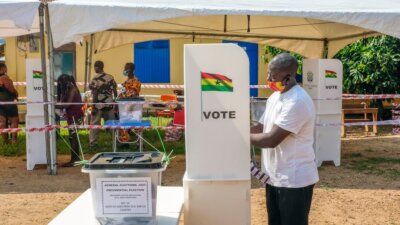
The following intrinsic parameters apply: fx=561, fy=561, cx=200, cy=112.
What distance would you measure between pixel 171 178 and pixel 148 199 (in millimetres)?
4798

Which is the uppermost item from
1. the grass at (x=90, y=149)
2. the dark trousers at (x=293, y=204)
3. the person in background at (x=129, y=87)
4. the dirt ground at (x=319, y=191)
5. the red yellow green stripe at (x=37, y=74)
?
the red yellow green stripe at (x=37, y=74)

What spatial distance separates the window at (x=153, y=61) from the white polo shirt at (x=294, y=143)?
13.2 meters

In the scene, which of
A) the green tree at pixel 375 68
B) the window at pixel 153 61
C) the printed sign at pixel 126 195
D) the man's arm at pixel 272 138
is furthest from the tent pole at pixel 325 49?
the printed sign at pixel 126 195

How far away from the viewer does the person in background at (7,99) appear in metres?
10.1

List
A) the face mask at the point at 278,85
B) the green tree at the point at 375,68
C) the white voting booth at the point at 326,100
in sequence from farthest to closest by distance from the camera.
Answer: the green tree at the point at 375,68
the white voting booth at the point at 326,100
the face mask at the point at 278,85

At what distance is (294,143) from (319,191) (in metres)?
3.61

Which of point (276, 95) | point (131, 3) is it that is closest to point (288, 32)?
point (131, 3)

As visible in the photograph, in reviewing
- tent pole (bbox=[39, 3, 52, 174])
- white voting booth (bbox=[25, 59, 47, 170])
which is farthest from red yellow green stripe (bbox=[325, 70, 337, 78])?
white voting booth (bbox=[25, 59, 47, 170])

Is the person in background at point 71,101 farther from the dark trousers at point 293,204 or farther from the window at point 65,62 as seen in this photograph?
the window at point 65,62

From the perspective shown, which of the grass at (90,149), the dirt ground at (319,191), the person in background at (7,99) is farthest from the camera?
the person in background at (7,99)

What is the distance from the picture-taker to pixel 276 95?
3639 millimetres

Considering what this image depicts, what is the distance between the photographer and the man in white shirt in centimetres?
340

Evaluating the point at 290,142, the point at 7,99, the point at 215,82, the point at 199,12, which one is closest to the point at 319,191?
the point at 199,12

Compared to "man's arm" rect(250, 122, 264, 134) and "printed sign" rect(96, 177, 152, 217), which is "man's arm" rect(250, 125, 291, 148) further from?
"printed sign" rect(96, 177, 152, 217)
